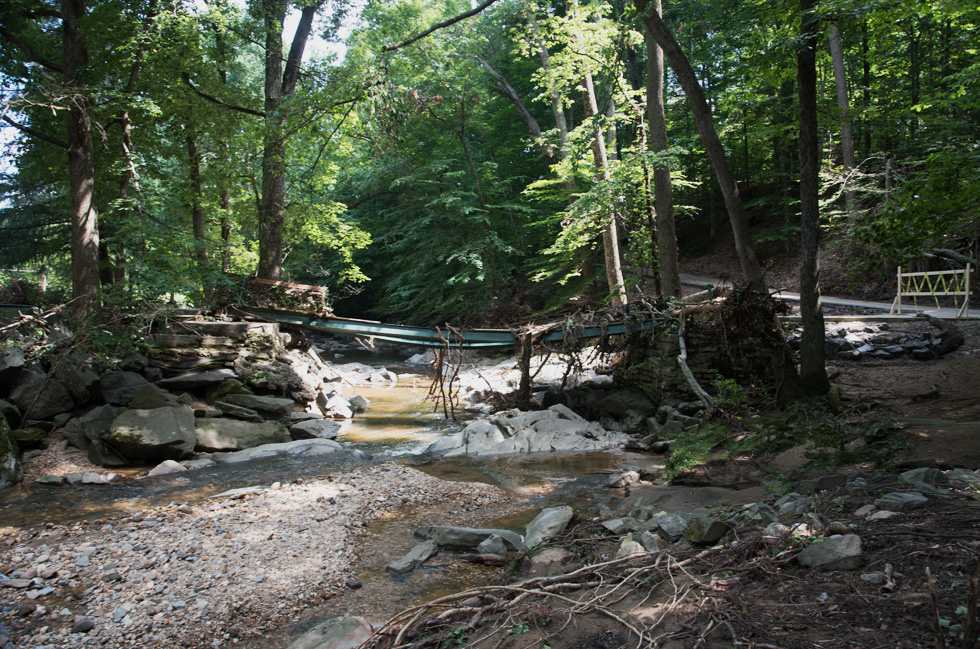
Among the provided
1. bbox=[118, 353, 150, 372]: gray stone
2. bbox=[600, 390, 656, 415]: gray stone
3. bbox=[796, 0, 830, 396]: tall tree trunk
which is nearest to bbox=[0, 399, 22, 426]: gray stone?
bbox=[118, 353, 150, 372]: gray stone

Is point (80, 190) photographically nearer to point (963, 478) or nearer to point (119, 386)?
point (119, 386)

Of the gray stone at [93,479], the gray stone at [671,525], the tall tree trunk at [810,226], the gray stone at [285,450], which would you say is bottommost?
the gray stone at [285,450]

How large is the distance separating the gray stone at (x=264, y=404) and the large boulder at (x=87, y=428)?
219cm

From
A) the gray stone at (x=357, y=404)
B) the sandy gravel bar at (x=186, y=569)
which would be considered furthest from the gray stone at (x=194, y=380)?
the sandy gravel bar at (x=186, y=569)

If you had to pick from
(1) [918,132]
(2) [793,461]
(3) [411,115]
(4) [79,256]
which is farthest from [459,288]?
(2) [793,461]

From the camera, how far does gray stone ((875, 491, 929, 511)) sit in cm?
384

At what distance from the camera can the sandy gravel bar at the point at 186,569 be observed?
402 cm

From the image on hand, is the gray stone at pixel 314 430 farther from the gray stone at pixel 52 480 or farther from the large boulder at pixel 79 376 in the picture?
the gray stone at pixel 52 480

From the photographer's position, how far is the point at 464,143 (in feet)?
73.6

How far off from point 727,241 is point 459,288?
40.8 ft

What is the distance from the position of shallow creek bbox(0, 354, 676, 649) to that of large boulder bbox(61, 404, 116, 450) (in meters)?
1.10

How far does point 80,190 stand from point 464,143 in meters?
14.2

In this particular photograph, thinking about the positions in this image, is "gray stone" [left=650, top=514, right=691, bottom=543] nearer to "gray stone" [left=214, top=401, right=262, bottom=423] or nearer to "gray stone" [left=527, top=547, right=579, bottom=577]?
"gray stone" [left=527, top=547, right=579, bottom=577]

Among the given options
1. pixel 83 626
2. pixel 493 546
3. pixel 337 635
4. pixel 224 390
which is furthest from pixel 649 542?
pixel 224 390
